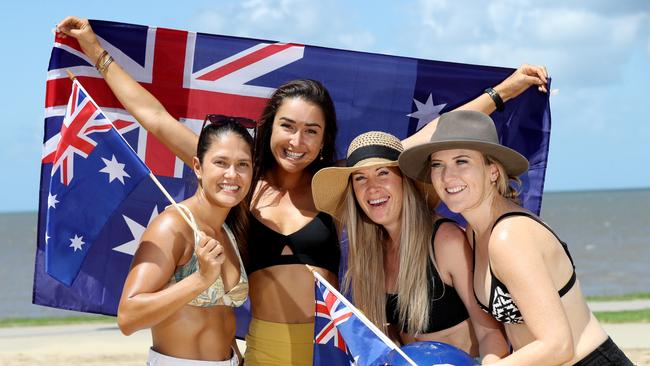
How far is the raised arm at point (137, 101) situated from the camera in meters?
5.63

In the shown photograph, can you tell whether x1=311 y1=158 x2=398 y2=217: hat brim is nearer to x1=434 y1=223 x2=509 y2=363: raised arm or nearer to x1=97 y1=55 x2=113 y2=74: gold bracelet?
x1=434 y1=223 x2=509 y2=363: raised arm

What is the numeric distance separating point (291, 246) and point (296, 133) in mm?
698

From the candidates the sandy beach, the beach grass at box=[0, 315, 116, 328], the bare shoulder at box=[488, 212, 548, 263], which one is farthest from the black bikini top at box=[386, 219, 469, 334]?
the beach grass at box=[0, 315, 116, 328]

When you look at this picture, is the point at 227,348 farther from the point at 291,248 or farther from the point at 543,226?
the point at 543,226

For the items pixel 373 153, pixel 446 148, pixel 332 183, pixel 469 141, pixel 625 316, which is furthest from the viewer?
pixel 625 316

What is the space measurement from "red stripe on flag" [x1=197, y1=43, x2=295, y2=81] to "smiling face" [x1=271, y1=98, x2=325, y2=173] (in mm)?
1376

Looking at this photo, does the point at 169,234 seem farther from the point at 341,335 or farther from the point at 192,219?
the point at 341,335

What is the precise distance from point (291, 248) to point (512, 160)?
1569 mm

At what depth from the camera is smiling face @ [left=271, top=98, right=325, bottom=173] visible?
5293 millimetres

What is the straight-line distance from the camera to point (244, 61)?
6.63m

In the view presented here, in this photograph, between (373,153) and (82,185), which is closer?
(373,153)

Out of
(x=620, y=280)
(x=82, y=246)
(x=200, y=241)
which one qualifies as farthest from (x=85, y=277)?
(x=620, y=280)

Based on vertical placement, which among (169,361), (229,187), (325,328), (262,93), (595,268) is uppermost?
(262,93)

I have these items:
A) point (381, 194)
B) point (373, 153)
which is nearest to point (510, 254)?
point (381, 194)
